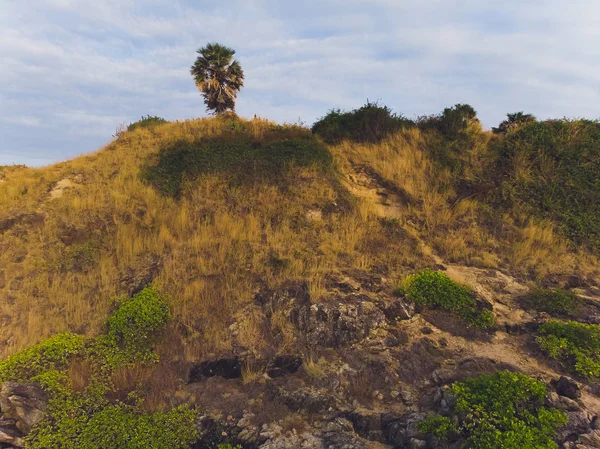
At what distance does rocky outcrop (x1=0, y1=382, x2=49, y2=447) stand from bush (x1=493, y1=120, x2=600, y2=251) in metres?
13.2

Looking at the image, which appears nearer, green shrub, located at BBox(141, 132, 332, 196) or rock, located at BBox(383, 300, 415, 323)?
rock, located at BBox(383, 300, 415, 323)

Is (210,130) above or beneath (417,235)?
above

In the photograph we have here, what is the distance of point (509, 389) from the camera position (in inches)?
221

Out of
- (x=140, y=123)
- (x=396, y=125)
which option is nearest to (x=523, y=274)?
(x=396, y=125)

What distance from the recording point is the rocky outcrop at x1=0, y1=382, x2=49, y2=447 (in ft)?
20.1

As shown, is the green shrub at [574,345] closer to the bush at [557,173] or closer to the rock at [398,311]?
the rock at [398,311]

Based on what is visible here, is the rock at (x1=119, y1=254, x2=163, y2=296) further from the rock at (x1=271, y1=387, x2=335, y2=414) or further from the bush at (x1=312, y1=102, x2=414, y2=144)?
the bush at (x1=312, y1=102, x2=414, y2=144)

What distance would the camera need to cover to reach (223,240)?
10.7 m

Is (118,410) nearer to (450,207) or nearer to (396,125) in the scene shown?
(450,207)

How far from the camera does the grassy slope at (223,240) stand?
352 inches

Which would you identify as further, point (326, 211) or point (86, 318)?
point (326, 211)

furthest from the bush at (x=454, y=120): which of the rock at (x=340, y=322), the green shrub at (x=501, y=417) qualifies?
the green shrub at (x=501, y=417)

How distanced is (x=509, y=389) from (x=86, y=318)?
9088 millimetres

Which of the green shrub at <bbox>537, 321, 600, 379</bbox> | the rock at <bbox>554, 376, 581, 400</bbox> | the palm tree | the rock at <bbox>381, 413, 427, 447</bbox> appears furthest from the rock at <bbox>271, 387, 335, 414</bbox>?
the palm tree
